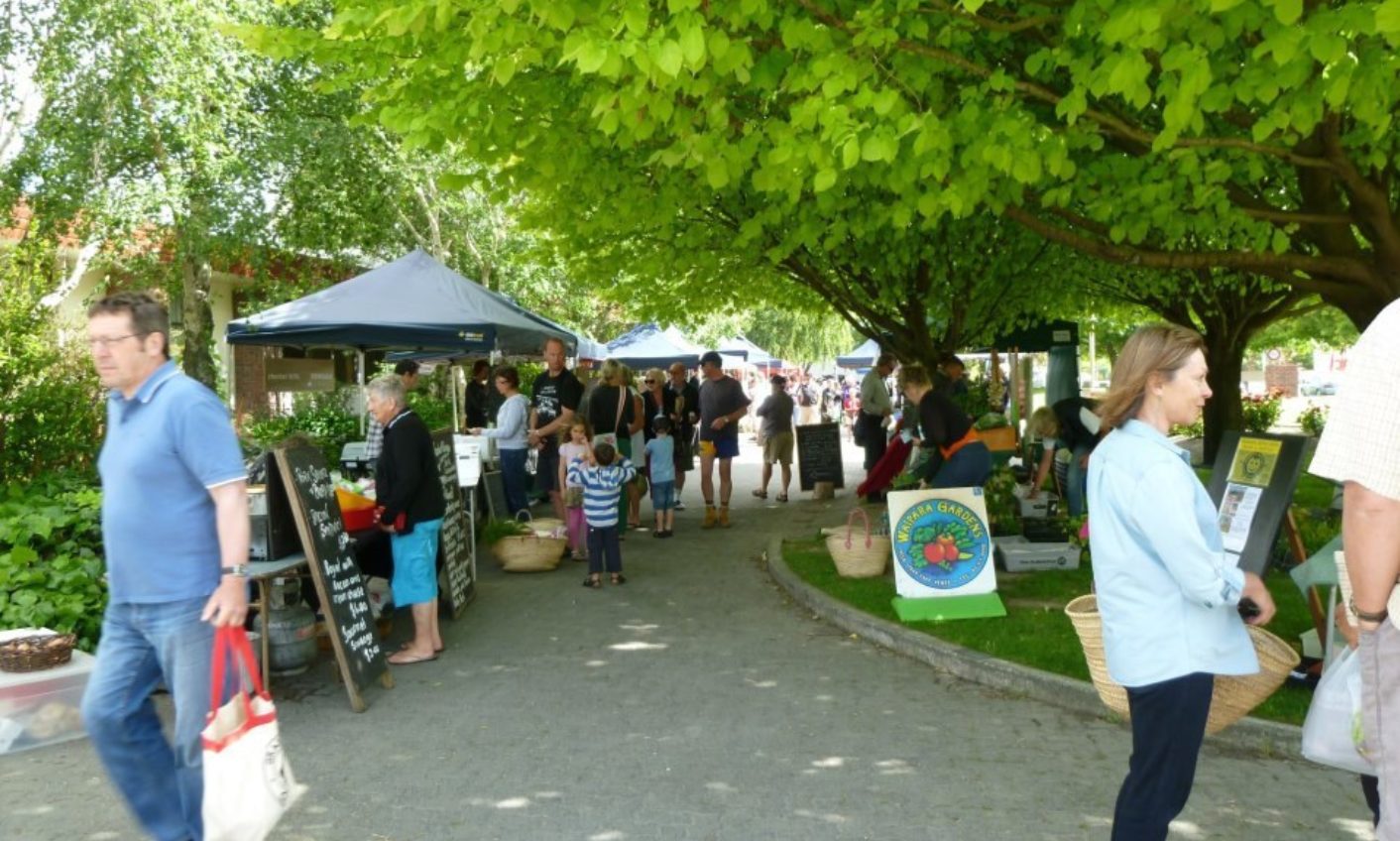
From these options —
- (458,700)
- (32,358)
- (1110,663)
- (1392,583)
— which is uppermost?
(32,358)

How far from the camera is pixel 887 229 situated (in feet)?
42.5

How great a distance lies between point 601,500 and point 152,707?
5808 mm

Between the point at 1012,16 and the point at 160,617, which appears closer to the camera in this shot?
the point at 160,617

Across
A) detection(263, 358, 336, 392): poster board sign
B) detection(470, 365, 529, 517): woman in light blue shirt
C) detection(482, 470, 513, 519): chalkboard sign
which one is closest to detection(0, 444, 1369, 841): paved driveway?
detection(470, 365, 529, 517): woman in light blue shirt

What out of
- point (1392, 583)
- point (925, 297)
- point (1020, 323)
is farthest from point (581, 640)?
point (1020, 323)

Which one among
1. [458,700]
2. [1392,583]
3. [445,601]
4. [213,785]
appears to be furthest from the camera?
[445,601]

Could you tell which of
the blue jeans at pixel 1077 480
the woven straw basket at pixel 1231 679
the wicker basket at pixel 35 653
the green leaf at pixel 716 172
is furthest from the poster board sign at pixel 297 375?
the woven straw basket at pixel 1231 679

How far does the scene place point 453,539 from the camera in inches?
342

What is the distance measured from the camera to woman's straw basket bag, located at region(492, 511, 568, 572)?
10.6m

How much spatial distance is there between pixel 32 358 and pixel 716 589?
231 inches

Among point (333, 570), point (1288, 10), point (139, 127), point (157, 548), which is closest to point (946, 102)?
point (1288, 10)

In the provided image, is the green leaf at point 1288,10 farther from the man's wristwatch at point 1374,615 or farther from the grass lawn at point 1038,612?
the man's wristwatch at point 1374,615

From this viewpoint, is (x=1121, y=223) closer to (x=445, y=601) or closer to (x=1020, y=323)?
(x=445, y=601)

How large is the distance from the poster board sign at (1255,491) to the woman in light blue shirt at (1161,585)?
8.13 feet
